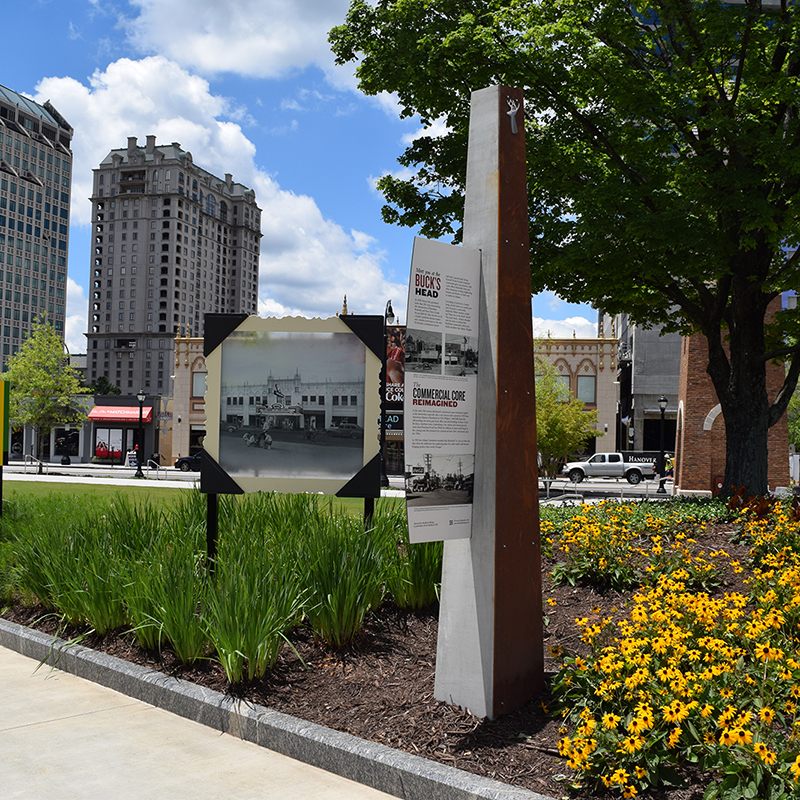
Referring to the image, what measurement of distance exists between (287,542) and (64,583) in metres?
1.88

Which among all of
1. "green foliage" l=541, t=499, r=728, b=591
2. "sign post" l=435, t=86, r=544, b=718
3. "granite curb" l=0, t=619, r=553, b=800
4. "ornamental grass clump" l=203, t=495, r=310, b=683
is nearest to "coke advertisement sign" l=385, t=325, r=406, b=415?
"green foliage" l=541, t=499, r=728, b=591

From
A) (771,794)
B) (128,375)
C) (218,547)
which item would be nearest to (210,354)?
(218,547)

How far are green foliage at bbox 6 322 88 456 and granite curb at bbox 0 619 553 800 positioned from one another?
4813 centimetres

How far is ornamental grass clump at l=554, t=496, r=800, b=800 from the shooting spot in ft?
10.7

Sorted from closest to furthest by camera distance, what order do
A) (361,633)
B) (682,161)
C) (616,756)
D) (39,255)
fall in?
(616,756) < (361,633) < (682,161) < (39,255)

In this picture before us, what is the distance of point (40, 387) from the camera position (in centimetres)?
4919

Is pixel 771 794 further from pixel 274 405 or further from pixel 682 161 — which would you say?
pixel 682 161

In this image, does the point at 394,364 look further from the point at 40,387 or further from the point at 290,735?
the point at 290,735

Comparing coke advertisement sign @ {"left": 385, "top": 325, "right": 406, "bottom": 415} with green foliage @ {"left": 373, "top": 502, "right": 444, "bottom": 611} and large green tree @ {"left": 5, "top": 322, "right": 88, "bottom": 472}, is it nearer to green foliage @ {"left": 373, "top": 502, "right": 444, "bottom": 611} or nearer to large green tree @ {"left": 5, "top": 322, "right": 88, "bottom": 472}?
large green tree @ {"left": 5, "top": 322, "right": 88, "bottom": 472}

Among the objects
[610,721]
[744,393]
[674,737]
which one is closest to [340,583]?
[610,721]

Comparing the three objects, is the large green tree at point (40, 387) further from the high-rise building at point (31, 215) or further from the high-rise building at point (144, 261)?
the high-rise building at point (144, 261)

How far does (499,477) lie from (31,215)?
135783mm

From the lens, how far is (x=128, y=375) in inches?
6314

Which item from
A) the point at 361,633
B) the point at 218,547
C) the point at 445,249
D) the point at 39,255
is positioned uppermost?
the point at 39,255
